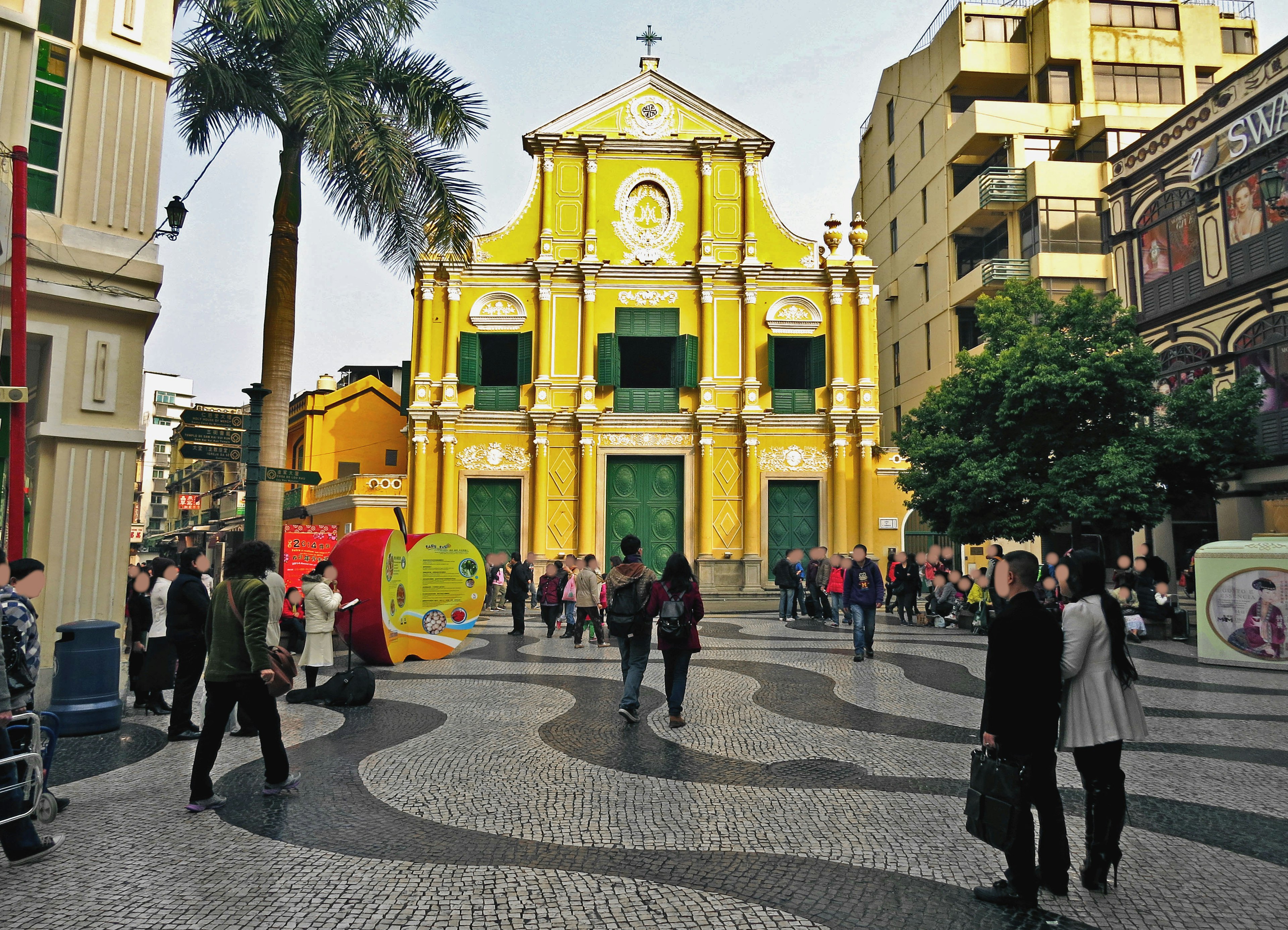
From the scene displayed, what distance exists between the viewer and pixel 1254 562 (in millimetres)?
12180

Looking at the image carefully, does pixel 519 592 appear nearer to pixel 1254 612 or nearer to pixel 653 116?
pixel 1254 612

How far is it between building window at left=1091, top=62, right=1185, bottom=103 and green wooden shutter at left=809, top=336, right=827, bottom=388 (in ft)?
48.4

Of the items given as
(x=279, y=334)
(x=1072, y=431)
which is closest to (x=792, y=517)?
(x=1072, y=431)

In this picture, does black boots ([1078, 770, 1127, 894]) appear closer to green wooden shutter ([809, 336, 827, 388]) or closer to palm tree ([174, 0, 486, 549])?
palm tree ([174, 0, 486, 549])

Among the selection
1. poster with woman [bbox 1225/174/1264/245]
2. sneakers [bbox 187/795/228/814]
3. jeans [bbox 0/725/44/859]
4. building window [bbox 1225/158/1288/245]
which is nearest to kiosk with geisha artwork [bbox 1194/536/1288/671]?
building window [bbox 1225/158/1288/245]

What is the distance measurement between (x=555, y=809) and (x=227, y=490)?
48.9 meters

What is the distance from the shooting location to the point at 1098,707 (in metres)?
4.26

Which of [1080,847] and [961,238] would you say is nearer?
[1080,847]

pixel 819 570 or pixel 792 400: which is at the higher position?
pixel 792 400

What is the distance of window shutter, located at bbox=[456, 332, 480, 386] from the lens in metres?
26.9

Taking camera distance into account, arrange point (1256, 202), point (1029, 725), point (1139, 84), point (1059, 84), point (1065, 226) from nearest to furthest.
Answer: point (1029, 725) < point (1256, 202) < point (1065, 226) < point (1059, 84) < point (1139, 84)

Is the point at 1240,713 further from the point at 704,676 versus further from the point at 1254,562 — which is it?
the point at 704,676

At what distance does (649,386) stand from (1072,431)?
43.2ft

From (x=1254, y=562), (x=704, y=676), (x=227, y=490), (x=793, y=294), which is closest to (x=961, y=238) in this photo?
(x=793, y=294)
